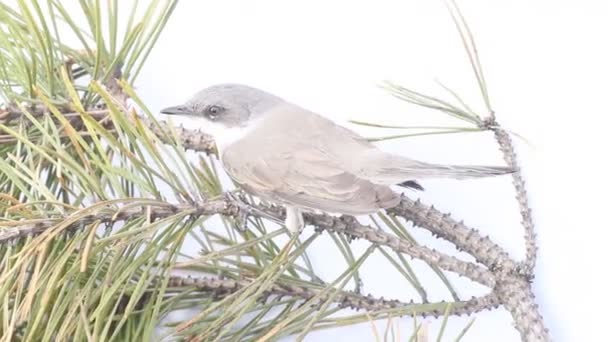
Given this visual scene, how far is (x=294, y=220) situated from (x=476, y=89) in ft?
0.96

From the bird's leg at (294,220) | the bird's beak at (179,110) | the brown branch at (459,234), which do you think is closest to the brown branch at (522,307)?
the brown branch at (459,234)

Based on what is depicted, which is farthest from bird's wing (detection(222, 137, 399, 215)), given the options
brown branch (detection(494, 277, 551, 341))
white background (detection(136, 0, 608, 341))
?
white background (detection(136, 0, 608, 341))

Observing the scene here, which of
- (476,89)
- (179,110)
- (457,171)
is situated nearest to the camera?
(457,171)

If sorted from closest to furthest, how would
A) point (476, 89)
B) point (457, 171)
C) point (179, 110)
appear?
point (457, 171) < point (179, 110) < point (476, 89)

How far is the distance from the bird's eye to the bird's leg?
104mm

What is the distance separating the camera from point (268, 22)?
836mm

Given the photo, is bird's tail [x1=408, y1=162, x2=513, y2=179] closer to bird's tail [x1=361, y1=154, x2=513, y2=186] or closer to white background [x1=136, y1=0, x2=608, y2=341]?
bird's tail [x1=361, y1=154, x2=513, y2=186]

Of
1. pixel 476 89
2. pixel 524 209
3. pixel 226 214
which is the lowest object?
pixel 226 214

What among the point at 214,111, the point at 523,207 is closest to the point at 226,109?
the point at 214,111

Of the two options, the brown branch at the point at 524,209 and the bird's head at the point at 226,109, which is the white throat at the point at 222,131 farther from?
the brown branch at the point at 524,209

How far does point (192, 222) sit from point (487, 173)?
18 cm

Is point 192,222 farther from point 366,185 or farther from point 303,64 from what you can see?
point 303,64

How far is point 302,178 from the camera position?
57 centimetres

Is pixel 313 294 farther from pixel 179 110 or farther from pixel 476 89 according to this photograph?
pixel 476 89
